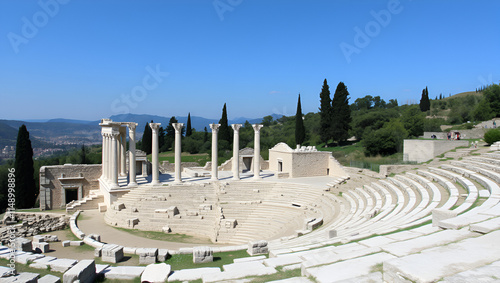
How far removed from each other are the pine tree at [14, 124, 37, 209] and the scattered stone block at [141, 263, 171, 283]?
29966 mm

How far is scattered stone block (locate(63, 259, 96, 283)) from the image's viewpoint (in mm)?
7734

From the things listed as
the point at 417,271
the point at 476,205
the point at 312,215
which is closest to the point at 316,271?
the point at 417,271

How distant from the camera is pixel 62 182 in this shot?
2917 cm

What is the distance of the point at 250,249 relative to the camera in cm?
Answer: 1088

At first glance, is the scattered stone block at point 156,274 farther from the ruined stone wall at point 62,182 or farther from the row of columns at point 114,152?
the ruined stone wall at point 62,182

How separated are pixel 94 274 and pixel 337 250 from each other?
258 inches

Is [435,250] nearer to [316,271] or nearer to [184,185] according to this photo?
[316,271]

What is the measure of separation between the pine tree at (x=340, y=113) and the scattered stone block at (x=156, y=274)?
44598 millimetres

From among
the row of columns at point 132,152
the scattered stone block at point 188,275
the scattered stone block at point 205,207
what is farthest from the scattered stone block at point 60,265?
the row of columns at point 132,152

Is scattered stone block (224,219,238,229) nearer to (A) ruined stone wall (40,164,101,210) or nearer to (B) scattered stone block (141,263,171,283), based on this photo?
(B) scattered stone block (141,263,171,283)

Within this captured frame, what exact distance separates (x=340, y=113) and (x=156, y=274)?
45565mm
